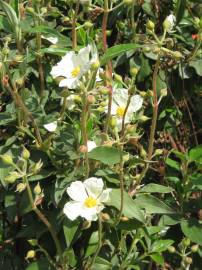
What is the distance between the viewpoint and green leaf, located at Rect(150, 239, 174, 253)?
68.7 inches

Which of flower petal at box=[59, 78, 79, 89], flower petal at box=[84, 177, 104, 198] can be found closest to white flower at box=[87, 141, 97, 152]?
flower petal at box=[84, 177, 104, 198]

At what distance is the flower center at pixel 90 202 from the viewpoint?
1464mm

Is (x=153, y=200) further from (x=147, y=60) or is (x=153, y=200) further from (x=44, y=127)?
(x=147, y=60)

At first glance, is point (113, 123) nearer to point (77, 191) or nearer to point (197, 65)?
point (77, 191)

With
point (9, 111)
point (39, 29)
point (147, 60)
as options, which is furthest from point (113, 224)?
point (147, 60)

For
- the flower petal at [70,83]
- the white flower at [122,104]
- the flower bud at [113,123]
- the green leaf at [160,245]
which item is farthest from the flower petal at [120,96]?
the green leaf at [160,245]

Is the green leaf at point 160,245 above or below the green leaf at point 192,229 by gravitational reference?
below

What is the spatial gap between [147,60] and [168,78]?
13 cm

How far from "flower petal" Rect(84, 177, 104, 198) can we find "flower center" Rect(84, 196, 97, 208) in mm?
11

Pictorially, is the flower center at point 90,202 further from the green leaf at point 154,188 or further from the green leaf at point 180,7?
the green leaf at point 180,7

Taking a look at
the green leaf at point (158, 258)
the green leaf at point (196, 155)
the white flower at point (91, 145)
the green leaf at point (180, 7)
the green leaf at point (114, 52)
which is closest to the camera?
the green leaf at point (114, 52)

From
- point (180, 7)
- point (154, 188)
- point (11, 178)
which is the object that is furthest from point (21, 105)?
point (180, 7)

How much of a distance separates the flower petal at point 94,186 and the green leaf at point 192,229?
0.41 m

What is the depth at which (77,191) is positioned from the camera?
147cm
